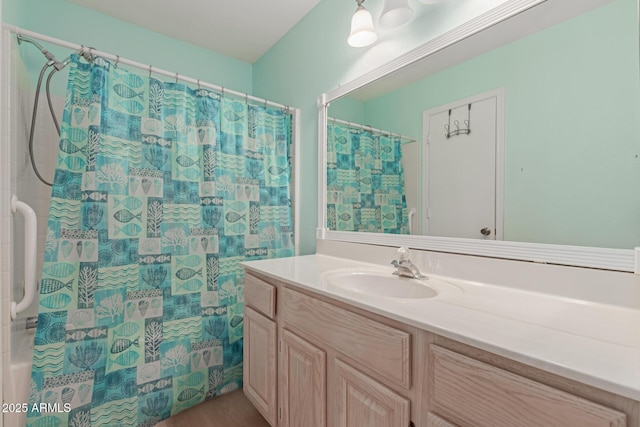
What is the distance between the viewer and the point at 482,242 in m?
1.08

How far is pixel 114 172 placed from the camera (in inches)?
55.9

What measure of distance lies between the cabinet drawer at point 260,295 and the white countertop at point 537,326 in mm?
299

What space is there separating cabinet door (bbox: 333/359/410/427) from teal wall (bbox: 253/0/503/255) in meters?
1.07

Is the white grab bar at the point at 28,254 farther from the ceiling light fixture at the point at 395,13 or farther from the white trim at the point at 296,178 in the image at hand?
the ceiling light fixture at the point at 395,13

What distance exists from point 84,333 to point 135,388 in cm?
39

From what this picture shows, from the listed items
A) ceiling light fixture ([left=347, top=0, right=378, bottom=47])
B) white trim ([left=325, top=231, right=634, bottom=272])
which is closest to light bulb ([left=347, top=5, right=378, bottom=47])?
ceiling light fixture ([left=347, top=0, right=378, bottom=47])

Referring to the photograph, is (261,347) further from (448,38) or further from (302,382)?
(448,38)

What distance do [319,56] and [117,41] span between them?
4.87 ft

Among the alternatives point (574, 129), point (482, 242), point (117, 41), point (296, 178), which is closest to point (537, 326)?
point (482, 242)

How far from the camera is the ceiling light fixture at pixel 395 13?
125 centimetres

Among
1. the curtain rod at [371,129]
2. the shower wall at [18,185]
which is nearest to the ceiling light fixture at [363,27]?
the curtain rod at [371,129]

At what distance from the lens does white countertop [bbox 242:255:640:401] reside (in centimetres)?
48

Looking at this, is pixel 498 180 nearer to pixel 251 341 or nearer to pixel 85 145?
pixel 251 341

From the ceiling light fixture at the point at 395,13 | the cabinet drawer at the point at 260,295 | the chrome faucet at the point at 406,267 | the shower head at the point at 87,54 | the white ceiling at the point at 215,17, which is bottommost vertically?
the cabinet drawer at the point at 260,295
